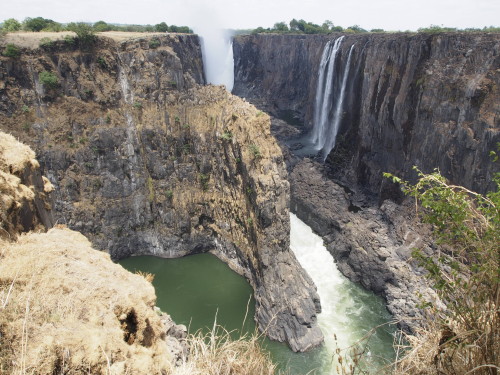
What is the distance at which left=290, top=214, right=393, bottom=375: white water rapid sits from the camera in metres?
19.3

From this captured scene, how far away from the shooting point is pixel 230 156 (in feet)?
81.9

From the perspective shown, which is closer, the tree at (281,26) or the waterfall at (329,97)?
the waterfall at (329,97)

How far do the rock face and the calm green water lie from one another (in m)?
1.10

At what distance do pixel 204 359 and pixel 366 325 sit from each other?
18.3m

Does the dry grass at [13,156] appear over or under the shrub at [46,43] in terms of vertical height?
under

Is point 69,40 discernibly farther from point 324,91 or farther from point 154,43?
point 324,91

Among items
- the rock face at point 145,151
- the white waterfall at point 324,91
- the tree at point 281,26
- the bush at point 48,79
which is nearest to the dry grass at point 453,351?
the rock face at point 145,151

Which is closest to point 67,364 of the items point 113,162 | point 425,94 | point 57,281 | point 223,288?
point 57,281

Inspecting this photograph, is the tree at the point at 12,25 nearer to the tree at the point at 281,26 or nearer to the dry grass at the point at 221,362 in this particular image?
the dry grass at the point at 221,362

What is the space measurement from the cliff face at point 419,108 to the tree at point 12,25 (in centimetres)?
3076

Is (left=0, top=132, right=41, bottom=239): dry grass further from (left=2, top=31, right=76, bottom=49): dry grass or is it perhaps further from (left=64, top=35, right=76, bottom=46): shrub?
(left=64, top=35, right=76, bottom=46): shrub

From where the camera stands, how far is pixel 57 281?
6035 millimetres

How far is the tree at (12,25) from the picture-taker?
2867 cm

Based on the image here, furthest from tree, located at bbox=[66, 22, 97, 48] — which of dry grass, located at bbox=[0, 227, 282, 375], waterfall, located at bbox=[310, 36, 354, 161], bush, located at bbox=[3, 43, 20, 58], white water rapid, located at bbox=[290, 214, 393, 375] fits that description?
waterfall, located at bbox=[310, 36, 354, 161]
